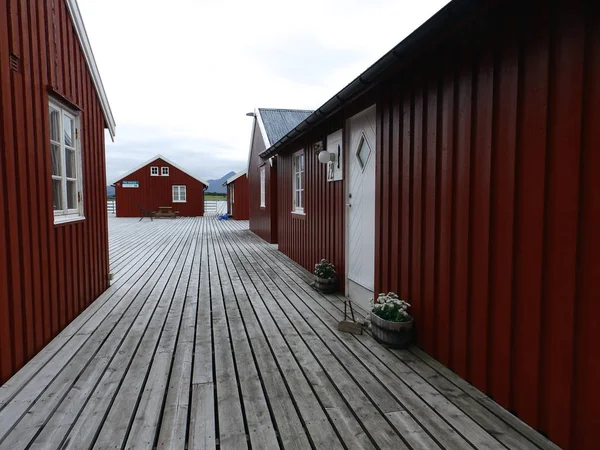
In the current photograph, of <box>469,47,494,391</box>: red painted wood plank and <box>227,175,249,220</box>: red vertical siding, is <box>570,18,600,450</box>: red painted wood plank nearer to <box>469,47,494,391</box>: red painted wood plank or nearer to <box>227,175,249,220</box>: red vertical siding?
<box>469,47,494,391</box>: red painted wood plank

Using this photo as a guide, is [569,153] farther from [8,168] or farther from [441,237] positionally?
[8,168]

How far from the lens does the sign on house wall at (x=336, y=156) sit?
14.4 ft

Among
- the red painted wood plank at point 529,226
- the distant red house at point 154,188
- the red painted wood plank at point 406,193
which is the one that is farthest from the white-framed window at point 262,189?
the distant red house at point 154,188

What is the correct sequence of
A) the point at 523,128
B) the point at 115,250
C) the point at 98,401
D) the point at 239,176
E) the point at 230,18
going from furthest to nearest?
the point at 239,176 < the point at 230,18 < the point at 115,250 < the point at 98,401 < the point at 523,128

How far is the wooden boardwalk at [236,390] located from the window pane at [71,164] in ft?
4.60

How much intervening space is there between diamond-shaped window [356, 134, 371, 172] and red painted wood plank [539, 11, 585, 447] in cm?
213

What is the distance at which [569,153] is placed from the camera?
5.03 feet

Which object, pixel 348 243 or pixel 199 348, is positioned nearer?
pixel 199 348

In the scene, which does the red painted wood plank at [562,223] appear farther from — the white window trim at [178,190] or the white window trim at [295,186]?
the white window trim at [178,190]

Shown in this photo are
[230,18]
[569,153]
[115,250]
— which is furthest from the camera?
[230,18]

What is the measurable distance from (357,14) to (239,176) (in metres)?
11.4

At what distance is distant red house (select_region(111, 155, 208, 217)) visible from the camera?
838 inches

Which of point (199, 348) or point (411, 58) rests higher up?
point (411, 58)

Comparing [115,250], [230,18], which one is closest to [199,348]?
[115,250]
